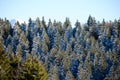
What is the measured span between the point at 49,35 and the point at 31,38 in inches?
504

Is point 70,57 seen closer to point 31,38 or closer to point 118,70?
point 118,70

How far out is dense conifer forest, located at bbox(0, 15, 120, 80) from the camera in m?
132

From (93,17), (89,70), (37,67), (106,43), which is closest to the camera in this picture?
(37,67)

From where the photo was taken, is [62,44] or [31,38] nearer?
[62,44]

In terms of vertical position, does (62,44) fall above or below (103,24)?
below

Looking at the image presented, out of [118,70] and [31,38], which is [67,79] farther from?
[31,38]

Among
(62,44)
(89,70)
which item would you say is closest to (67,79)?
(89,70)

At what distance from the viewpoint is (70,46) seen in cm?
15538

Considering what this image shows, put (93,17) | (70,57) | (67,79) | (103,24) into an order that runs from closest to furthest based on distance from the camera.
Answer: (67,79) < (70,57) < (103,24) < (93,17)

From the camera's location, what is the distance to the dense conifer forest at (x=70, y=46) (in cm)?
13175

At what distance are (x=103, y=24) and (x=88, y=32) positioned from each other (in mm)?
11256

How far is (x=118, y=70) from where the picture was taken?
122 meters

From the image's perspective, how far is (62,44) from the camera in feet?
543


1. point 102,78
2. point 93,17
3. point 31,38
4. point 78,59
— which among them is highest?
point 93,17
